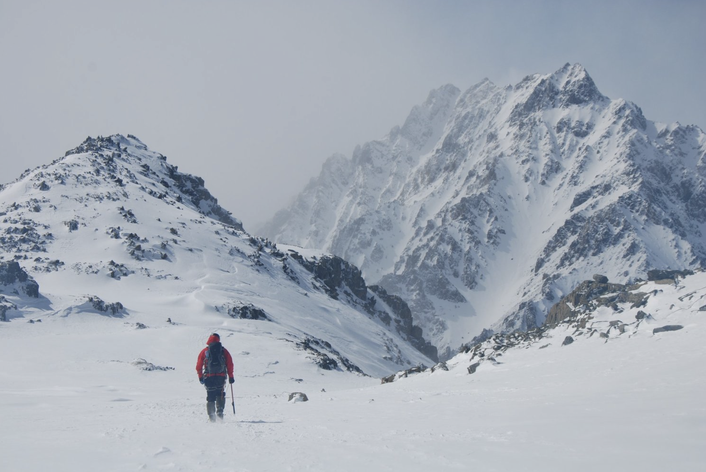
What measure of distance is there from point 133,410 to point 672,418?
499 inches

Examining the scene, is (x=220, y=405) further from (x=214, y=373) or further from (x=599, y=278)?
(x=599, y=278)

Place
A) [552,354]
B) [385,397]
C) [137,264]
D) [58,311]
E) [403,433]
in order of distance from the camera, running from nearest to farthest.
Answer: [403,433]
[385,397]
[552,354]
[58,311]
[137,264]

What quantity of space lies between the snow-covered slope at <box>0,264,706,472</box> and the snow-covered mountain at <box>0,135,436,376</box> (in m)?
25.3

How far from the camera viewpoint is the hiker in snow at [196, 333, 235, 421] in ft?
44.5

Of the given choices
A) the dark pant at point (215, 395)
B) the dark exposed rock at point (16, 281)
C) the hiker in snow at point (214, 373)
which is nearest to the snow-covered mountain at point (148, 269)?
the dark exposed rock at point (16, 281)

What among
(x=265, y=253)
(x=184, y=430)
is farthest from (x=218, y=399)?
(x=265, y=253)

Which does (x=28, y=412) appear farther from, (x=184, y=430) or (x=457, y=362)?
(x=457, y=362)

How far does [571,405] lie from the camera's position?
11.4 m

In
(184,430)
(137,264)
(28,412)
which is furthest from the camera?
(137,264)

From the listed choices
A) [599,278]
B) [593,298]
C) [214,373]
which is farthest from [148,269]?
[214,373]

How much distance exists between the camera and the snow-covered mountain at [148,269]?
53750 mm

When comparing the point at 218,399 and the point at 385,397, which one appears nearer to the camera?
the point at 218,399

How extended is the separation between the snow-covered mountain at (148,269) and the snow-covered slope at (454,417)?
83.1 feet

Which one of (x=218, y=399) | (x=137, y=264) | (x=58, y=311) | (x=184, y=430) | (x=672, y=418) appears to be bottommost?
(x=672, y=418)
